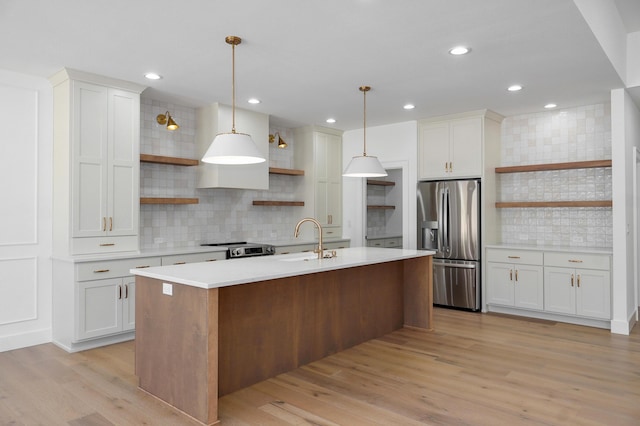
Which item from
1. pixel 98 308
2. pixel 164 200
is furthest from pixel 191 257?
pixel 98 308

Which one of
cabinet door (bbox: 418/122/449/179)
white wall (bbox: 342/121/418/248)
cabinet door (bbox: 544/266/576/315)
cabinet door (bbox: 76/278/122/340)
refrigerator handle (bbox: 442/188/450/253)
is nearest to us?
cabinet door (bbox: 76/278/122/340)

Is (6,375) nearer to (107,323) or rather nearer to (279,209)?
(107,323)

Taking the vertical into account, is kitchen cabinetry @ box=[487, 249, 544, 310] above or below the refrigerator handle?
below

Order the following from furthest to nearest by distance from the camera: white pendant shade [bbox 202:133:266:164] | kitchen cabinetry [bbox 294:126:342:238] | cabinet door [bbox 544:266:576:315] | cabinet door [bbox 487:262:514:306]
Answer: kitchen cabinetry [bbox 294:126:342:238]
cabinet door [bbox 487:262:514:306]
cabinet door [bbox 544:266:576:315]
white pendant shade [bbox 202:133:266:164]

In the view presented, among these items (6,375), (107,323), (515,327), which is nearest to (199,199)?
(107,323)

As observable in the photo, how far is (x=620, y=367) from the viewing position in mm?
3631

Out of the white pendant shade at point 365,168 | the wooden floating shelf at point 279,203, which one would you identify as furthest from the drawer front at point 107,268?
the white pendant shade at point 365,168

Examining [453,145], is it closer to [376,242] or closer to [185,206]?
[376,242]

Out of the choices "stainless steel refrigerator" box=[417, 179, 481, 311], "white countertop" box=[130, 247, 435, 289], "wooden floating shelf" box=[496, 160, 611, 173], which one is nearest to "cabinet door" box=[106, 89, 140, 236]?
"white countertop" box=[130, 247, 435, 289]

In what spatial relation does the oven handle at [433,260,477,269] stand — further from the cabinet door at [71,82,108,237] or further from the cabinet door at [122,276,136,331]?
the cabinet door at [71,82,108,237]

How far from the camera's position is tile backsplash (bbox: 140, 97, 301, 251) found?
5.16 m

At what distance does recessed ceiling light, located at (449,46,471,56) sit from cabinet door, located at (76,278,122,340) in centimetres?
358

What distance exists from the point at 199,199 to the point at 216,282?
10.7 ft

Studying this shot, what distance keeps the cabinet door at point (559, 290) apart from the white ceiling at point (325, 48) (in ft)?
6.46
